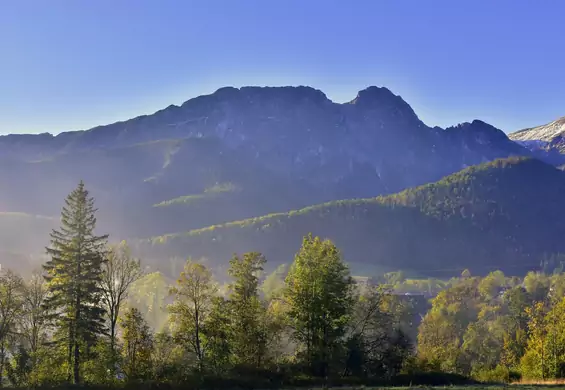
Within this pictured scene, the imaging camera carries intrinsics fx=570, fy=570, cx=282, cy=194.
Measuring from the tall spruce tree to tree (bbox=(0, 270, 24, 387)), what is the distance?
3400 mm

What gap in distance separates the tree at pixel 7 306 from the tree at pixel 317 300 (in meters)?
26.9

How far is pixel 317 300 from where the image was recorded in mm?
57531

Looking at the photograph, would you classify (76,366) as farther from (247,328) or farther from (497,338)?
(497,338)

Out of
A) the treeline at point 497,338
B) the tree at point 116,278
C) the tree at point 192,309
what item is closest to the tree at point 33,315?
the tree at point 116,278

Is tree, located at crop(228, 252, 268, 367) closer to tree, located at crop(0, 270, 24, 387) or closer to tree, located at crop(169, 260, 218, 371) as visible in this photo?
tree, located at crop(169, 260, 218, 371)

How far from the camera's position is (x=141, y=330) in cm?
5156

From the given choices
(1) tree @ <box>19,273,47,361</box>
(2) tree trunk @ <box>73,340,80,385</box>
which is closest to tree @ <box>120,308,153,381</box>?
(2) tree trunk @ <box>73,340,80,385</box>

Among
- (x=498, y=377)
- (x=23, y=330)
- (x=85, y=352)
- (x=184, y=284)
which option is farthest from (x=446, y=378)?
(x=23, y=330)

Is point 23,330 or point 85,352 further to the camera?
point 23,330

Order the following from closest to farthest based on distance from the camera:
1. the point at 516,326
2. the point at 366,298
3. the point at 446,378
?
the point at 446,378 < the point at 366,298 < the point at 516,326

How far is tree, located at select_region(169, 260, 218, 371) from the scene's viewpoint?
5488 centimetres

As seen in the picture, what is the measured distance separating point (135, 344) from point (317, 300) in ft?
59.4

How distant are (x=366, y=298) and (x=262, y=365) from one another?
2429 cm

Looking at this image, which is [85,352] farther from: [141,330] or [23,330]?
[23,330]
